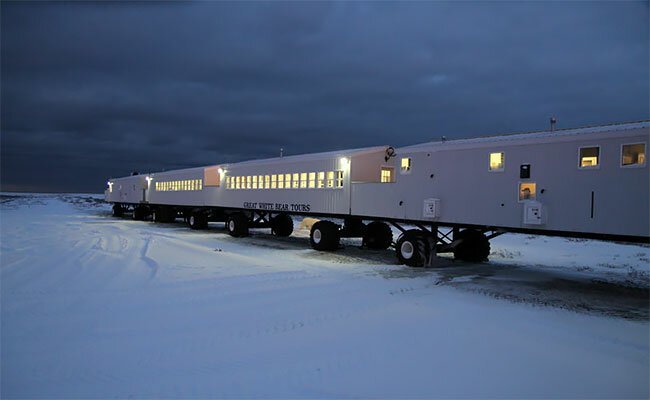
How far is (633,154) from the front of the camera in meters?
10.2

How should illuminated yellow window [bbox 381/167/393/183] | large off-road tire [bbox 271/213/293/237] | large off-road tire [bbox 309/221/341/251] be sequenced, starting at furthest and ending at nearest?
large off-road tire [bbox 271/213/293/237], large off-road tire [bbox 309/221/341/251], illuminated yellow window [bbox 381/167/393/183]

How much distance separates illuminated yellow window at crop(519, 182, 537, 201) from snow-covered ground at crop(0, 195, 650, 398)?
2453 mm

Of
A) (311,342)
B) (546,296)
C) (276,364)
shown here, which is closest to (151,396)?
(276,364)

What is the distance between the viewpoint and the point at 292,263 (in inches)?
592

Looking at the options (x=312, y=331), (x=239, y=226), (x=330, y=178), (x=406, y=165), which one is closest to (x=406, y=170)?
(x=406, y=165)

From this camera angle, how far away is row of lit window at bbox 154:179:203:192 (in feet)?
103

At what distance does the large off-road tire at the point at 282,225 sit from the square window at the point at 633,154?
60.3 feet

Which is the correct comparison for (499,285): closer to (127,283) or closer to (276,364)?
(276,364)

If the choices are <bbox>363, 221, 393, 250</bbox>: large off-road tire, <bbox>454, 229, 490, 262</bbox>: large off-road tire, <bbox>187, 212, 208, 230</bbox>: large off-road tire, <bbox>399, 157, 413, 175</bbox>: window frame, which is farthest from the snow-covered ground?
<bbox>187, 212, 208, 230</bbox>: large off-road tire

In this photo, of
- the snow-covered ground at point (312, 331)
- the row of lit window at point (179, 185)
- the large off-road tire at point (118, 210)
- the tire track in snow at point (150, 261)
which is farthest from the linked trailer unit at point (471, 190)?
the large off-road tire at point (118, 210)

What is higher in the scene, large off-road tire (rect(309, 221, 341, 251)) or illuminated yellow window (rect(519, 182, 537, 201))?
illuminated yellow window (rect(519, 182, 537, 201))

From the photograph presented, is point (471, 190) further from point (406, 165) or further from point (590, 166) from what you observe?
point (590, 166)

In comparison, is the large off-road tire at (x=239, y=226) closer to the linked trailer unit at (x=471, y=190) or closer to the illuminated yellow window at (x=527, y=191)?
the linked trailer unit at (x=471, y=190)

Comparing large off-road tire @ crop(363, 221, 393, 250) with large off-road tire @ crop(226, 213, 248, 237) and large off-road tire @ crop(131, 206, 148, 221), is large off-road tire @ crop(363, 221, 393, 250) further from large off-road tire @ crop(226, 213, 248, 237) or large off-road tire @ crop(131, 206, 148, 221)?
Answer: large off-road tire @ crop(131, 206, 148, 221)
